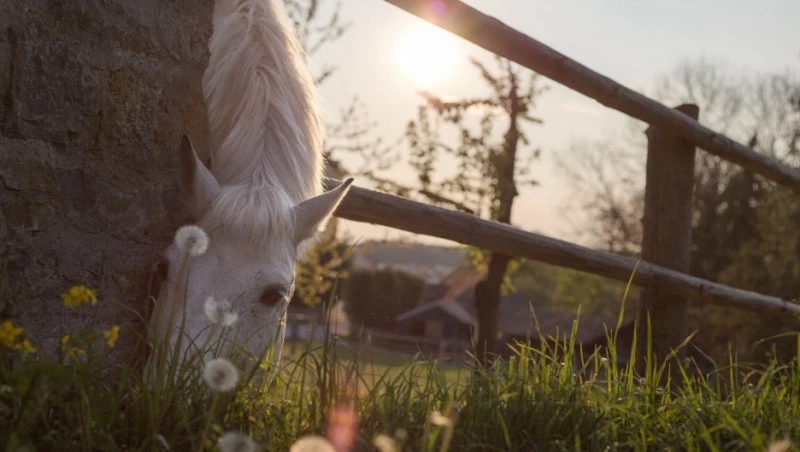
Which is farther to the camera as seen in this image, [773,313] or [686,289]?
[773,313]

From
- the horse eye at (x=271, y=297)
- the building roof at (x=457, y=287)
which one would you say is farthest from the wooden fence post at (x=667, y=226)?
the building roof at (x=457, y=287)

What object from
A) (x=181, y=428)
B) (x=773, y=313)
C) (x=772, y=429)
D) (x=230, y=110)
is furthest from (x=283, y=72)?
A: (x=773, y=313)

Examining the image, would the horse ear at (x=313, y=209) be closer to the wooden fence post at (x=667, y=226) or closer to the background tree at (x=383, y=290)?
the wooden fence post at (x=667, y=226)

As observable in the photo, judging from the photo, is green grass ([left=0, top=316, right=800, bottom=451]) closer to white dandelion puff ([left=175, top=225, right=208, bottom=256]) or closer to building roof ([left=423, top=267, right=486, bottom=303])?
white dandelion puff ([left=175, top=225, right=208, bottom=256])

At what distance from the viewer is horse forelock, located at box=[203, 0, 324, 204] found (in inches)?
118

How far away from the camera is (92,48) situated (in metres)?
2.28

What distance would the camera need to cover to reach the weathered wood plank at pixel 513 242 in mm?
3389

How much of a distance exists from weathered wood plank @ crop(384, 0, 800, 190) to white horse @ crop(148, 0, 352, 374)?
2.01ft

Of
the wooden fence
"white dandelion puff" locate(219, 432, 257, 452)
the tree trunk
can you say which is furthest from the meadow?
the tree trunk

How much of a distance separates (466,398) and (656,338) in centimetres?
291

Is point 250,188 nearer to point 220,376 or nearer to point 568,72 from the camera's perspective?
point 220,376

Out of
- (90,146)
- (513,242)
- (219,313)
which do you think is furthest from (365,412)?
(513,242)

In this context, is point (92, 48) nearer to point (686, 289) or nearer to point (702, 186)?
point (686, 289)

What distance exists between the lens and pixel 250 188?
2721 millimetres
